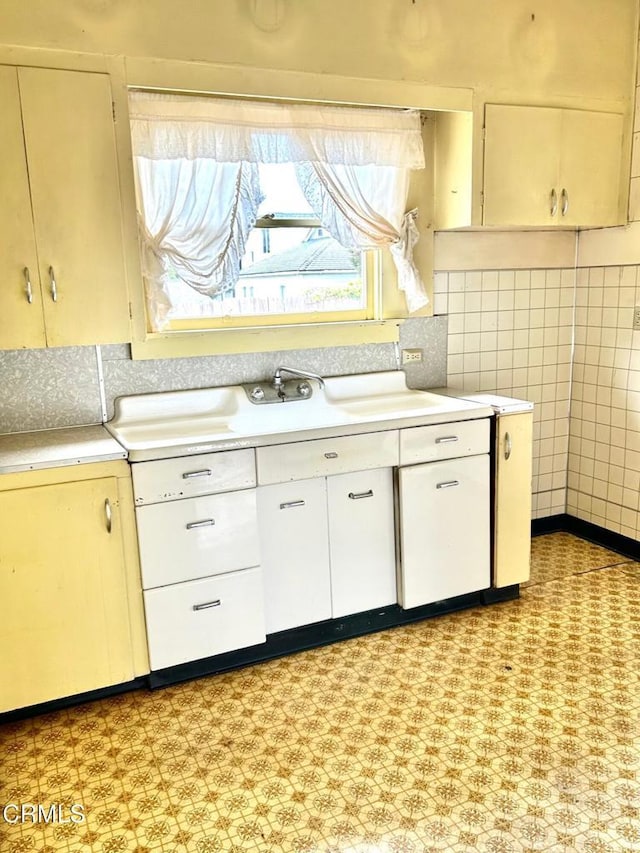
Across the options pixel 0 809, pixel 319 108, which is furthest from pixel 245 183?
pixel 0 809

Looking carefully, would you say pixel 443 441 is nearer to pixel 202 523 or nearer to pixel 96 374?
pixel 202 523

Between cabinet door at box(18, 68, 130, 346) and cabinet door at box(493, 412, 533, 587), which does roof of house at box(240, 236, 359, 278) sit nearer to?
cabinet door at box(18, 68, 130, 346)

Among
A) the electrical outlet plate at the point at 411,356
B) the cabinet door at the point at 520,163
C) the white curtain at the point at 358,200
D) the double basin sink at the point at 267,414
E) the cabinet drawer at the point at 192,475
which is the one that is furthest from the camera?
the electrical outlet plate at the point at 411,356

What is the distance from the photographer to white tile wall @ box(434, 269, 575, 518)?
Result: 3.46 m

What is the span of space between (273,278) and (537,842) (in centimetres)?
226

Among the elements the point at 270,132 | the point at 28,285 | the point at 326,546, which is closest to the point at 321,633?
the point at 326,546

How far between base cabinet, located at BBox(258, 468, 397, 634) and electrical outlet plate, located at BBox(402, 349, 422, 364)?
0.78m

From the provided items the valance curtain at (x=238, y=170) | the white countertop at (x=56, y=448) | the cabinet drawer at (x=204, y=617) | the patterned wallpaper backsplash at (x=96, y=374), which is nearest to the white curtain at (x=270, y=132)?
the valance curtain at (x=238, y=170)

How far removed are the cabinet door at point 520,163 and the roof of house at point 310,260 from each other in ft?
2.11

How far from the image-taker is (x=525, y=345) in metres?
3.65

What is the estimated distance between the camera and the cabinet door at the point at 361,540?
8.89ft

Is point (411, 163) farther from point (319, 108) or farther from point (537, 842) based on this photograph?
point (537, 842)

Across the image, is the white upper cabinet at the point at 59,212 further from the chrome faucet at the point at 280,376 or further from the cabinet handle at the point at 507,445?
the cabinet handle at the point at 507,445

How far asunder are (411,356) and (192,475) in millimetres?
1402
